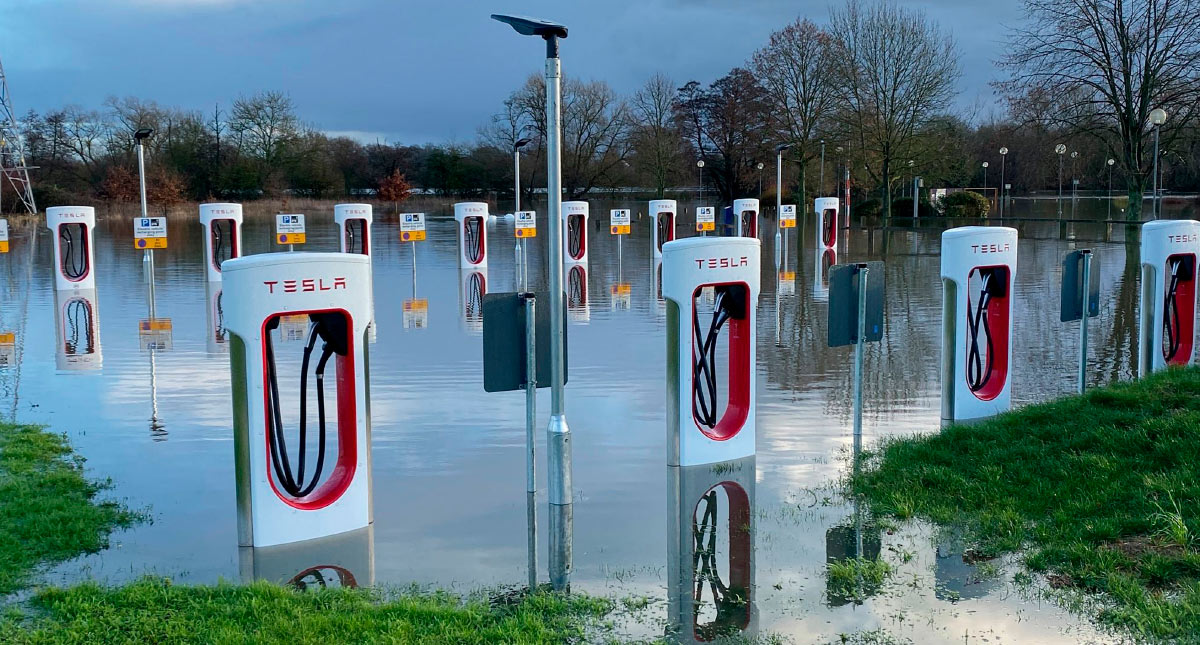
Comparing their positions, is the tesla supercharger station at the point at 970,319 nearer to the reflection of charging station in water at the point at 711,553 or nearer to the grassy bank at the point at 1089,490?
the grassy bank at the point at 1089,490

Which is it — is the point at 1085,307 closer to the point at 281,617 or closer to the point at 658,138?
the point at 281,617

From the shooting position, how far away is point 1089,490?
6828 mm

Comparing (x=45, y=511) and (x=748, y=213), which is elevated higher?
(x=748, y=213)

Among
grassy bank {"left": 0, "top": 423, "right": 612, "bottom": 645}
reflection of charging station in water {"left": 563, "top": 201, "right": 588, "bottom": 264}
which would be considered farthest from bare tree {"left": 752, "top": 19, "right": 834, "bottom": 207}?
grassy bank {"left": 0, "top": 423, "right": 612, "bottom": 645}

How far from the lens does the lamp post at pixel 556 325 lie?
621 centimetres

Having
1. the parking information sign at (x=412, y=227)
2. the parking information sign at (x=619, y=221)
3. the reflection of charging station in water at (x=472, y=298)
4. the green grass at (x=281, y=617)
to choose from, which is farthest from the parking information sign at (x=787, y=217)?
the green grass at (x=281, y=617)

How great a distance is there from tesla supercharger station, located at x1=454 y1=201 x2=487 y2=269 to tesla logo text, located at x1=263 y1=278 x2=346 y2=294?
1851 centimetres

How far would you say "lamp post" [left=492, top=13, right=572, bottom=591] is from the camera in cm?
621

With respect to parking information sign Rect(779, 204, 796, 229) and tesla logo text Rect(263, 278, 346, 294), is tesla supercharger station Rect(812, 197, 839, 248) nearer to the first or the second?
parking information sign Rect(779, 204, 796, 229)

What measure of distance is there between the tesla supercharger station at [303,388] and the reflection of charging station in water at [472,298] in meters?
7.39

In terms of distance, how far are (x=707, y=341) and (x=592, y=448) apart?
143 cm

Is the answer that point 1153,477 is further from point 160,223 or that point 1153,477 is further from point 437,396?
point 160,223

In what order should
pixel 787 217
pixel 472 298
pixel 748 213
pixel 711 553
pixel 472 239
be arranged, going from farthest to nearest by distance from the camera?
1. pixel 787 217
2. pixel 748 213
3. pixel 472 239
4. pixel 472 298
5. pixel 711 553

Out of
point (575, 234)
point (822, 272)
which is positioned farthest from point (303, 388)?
point (575, 234)
